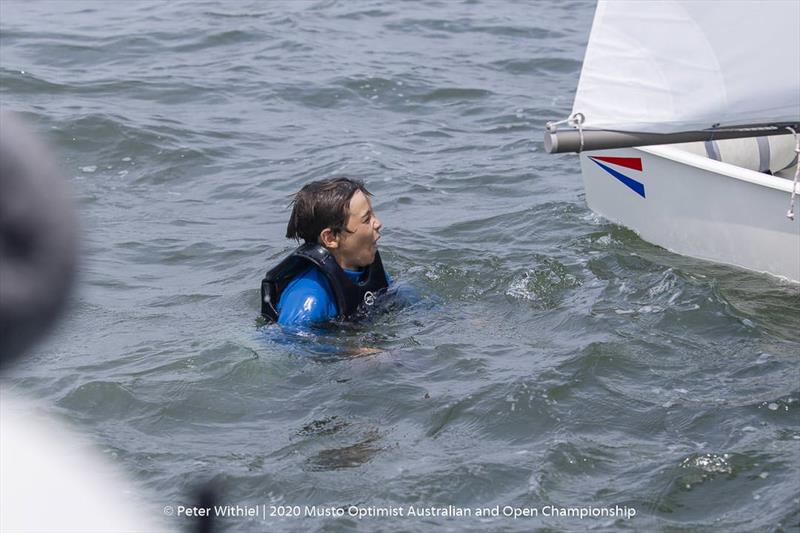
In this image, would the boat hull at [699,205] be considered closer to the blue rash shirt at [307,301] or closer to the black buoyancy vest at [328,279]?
the black buoyancy vest at [328,279]

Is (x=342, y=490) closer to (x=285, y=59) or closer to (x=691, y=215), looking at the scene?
(x=691, y=215)

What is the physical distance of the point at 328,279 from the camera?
177 inches

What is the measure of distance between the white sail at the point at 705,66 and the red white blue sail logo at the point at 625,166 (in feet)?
2.29

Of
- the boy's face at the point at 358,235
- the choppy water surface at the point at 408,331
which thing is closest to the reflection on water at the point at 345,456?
the choppy water surface at the point at 408,331

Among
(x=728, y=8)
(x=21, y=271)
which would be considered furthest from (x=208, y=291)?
(x=21, y=271)

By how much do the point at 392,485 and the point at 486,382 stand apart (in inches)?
38.5

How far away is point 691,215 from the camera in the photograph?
5.74 metres

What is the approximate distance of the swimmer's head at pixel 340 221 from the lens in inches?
181

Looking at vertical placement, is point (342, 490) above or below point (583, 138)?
below

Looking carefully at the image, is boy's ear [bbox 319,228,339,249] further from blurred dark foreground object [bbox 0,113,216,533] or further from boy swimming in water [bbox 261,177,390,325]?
blurred dark foreground object [bbox 0,113,216,533]

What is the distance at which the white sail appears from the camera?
16.8 feet

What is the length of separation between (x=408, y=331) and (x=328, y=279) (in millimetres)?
528

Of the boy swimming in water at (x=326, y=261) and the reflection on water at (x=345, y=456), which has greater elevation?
the boy swimming in water at (x=326, y=261)

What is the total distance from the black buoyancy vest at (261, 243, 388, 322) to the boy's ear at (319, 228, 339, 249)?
6 centimetres
